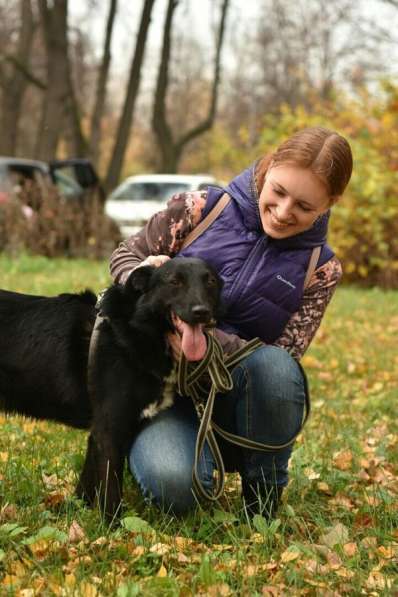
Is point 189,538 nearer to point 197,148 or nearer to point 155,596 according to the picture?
point 155,596

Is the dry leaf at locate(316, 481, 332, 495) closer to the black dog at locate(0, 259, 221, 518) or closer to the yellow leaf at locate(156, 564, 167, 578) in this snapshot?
the black dog at locate(0, 259, 221, 518)

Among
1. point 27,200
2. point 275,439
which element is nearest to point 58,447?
point 275,439

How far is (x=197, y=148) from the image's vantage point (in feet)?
155

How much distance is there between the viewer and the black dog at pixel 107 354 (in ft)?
9.11

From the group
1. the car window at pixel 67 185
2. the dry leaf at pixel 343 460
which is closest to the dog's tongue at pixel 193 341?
the dry leaf at pixel 343 460

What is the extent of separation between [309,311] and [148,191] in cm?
1460

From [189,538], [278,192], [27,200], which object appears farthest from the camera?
[27,200]

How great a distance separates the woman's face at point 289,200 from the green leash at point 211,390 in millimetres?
456

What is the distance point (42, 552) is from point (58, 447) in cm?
130

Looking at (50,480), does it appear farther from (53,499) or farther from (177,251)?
→ (177,251)

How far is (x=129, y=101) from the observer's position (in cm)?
1884

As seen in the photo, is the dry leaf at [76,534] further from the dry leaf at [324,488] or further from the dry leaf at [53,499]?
the dry leaf at [324,488]

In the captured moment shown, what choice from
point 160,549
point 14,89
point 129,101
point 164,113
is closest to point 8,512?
point 160,549

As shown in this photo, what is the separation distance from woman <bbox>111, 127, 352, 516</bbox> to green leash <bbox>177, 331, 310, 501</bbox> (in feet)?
0.12
